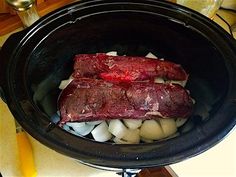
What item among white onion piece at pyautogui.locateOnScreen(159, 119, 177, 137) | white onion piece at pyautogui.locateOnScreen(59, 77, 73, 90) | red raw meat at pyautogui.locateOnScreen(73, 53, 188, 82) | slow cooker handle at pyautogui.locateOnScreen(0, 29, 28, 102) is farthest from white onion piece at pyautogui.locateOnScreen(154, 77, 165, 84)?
slow cooker handle at pyautogui.locateOnScreen(0, 29, 28, 102)

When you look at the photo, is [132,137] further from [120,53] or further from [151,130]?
[120,53]

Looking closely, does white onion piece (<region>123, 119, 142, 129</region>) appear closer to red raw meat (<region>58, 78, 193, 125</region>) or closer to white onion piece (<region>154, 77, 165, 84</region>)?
red raw meat (<region>58, 78, 193, 125</region>)

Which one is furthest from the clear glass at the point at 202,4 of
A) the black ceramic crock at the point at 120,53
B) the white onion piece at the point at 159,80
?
the white onion piece at the point at 159,80

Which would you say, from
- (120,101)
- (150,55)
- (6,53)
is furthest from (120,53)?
(6,53)

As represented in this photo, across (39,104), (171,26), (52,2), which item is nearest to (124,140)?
(39,104)

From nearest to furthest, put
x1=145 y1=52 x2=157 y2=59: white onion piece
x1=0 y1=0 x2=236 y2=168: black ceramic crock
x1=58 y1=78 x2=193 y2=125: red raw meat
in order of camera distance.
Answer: x1=0 y1=0 x2=236 y2=168: black ceramic crock < x1=58 y1=78 x2=193 y2=125: red raw meat < x1=145 y1=52 x2=157 y2=59: white onion piece

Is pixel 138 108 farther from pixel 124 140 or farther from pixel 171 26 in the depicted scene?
pixel 171 26
